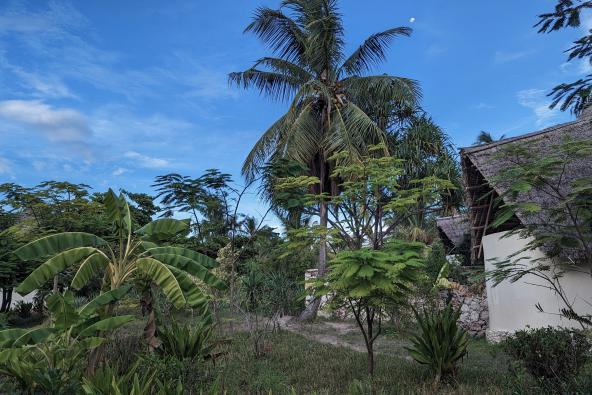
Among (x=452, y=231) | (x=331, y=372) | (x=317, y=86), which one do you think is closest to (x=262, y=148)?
(x=317, y=86)

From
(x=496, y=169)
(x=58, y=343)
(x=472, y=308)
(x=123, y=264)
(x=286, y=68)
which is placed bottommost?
(x=58, y=343)

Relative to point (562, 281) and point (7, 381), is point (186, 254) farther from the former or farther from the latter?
point (562, 281)

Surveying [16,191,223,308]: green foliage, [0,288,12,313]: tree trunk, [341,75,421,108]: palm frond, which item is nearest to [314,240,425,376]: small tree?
[16,191,223,308]: green foliage

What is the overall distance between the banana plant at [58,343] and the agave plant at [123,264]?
52 centimetres

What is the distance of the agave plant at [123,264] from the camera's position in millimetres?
6566

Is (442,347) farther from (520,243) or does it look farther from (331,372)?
(520,243)

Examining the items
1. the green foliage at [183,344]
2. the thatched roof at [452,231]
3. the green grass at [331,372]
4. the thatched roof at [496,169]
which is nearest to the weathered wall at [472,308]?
the thatched roof at [496,169]

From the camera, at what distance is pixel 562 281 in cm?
916

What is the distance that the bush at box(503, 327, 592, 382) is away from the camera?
5266mm

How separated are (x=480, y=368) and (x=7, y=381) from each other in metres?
8.29

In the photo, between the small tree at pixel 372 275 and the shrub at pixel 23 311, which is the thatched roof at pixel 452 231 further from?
the shrub at pixel 23 311

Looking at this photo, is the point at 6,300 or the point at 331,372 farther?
the point at 6,300

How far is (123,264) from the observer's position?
275 inches

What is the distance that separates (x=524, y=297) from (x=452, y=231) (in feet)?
20.9
